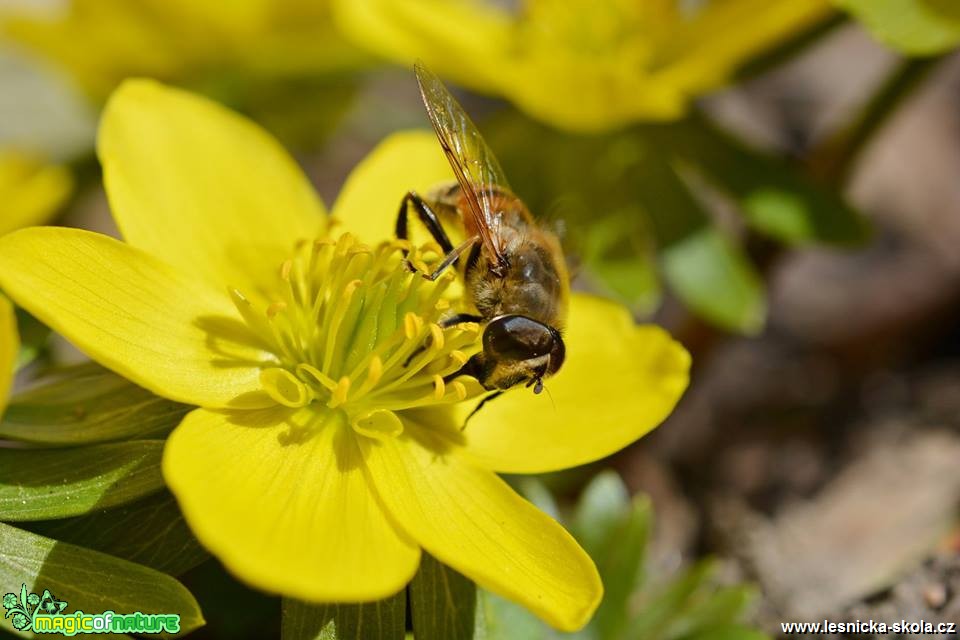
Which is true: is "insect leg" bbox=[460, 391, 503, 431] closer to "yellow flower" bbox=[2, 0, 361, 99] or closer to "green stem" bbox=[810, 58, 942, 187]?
"green stem" bbox=[810, 58, 942, 187]

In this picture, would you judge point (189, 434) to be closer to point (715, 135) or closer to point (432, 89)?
point (432, 89)

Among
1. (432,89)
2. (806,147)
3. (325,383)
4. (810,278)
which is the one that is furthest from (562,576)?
(806,147)

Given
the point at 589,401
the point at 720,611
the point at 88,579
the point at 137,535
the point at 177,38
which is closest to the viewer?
the point at 88,579

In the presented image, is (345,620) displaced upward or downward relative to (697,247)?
upward

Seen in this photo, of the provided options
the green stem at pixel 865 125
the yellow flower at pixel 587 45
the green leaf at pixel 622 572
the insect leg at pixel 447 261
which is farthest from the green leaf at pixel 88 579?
the green stem at pixel 865 125

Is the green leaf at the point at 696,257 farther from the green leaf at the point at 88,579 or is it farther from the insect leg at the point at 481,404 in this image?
the green leaf at the point at 88,579

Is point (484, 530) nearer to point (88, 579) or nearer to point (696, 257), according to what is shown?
point (88, 579)

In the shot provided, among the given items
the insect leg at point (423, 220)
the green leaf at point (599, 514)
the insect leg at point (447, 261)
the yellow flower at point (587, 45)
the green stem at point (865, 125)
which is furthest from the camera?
the green stem at point (865, 125)

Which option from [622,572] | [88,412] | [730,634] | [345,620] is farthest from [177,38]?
[730,634]
